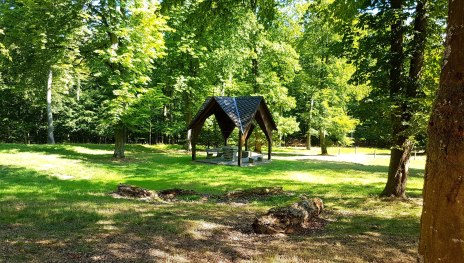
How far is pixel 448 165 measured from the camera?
268 cm

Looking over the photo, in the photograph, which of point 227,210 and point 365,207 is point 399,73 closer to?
point 365,207

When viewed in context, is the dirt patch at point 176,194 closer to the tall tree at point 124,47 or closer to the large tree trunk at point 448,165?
the large tree trunk at point 448,165

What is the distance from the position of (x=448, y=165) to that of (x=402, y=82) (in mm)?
8847

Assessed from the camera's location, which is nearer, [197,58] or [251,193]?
[251,193]

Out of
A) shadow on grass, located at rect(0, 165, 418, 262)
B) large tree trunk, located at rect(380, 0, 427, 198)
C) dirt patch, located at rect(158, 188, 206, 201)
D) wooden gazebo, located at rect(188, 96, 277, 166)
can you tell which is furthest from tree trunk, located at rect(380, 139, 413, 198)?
wooden gazebo, located at rect(188, 96, 277, 166)

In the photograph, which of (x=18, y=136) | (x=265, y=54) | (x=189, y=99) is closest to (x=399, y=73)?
(x=265, y=54)

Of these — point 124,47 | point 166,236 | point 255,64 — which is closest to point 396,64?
point 166,236

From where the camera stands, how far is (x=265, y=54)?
1193 inches

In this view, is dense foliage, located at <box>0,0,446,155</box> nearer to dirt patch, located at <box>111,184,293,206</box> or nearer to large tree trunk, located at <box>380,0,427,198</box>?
large tree trunk, located at <box>380,0,427,198</box>

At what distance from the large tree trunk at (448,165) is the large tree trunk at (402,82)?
7799 millimetres

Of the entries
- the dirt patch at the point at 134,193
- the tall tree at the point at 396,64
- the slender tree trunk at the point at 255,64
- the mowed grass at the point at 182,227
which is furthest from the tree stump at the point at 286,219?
the slender tree trunk at the point at 255,64

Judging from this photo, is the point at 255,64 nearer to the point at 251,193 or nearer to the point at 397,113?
the point at 251,193

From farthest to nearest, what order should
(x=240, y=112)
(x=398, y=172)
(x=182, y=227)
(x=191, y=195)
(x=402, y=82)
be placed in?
(x=240, y=112) → (x=191, y=195) → (x=398, y=172) → (x=402, y=82) → (x=182, y=227)

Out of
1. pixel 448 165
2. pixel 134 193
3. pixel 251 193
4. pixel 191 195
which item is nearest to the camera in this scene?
pixel 448 165
